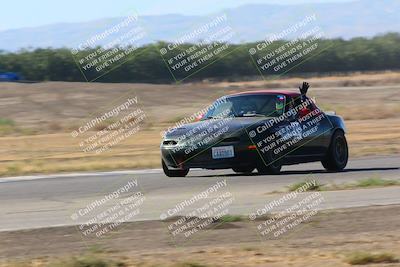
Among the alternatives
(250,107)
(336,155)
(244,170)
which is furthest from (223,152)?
(336,155)

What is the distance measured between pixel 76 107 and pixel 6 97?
5.37 metres

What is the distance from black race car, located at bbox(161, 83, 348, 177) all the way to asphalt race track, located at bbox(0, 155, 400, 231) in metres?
0.31

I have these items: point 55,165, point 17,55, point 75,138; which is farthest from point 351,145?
point 17,55

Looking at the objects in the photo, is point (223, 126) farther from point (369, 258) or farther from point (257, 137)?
point (369, 258)

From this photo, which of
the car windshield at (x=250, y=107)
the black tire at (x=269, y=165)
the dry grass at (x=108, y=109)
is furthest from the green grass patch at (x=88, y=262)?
the dry grass at (x=108, y=109)

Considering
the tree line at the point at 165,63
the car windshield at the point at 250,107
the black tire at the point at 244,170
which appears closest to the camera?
the car windshield at the point at 250,107

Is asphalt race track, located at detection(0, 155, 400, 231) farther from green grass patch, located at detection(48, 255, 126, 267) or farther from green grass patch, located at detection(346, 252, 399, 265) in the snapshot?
green grass patch, located at detection(346, 252, 399, 265)

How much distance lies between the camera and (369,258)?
32.6ft

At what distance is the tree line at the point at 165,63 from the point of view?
3359 inches

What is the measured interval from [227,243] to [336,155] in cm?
883

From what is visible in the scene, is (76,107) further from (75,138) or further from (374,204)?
(374,204)

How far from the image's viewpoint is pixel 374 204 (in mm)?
14273

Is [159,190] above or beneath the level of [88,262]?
beneath

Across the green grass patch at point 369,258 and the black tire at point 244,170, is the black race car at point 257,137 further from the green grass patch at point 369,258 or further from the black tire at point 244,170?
the green grass patch at point 369,258
